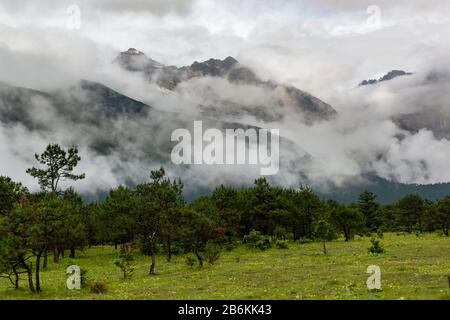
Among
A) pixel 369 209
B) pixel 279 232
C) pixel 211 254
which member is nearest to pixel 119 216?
pixel 279 232

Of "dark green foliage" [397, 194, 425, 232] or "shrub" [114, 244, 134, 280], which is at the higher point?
"dark green foliage" [397, 194, 425, 232]

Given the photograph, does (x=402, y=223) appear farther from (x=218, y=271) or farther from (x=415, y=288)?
(x=415, y=288)

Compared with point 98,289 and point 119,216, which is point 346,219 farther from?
point 98,289

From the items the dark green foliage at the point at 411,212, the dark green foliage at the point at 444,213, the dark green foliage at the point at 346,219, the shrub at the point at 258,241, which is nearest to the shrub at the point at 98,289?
the shrub at the point at 258,241

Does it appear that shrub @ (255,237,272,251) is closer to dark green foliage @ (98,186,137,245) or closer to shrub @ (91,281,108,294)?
dark green foliage @ (98,186,137,245)

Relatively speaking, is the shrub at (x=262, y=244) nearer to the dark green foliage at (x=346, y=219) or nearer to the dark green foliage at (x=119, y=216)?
the dark green foliage at (x=346, y=219)

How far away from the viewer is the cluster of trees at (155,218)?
41906 millimetres

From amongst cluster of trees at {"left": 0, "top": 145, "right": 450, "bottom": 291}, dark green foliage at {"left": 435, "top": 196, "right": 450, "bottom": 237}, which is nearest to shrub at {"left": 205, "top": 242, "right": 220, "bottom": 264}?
cluster of trees at {"left": 0, "top": 145, "right": 450, "bottom": 291}

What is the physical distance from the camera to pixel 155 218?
6631 centimetres

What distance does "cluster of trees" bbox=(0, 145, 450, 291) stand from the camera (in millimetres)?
41906

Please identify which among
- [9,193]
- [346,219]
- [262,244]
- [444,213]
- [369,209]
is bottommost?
[262,244]
